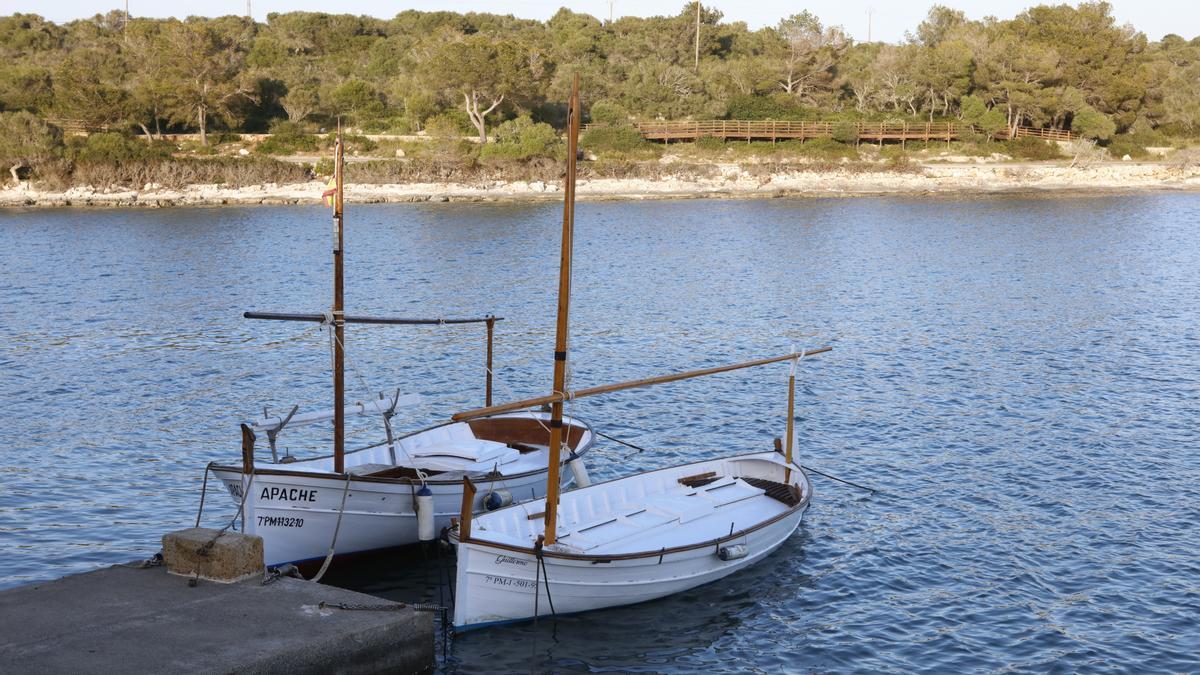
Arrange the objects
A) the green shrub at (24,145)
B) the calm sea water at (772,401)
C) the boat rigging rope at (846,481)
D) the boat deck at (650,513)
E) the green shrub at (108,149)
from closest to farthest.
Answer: the calm sea water at (772,401) < the boat deck at (650,513) < the boat rigging rope at (846,481) < the green shrub at (24,145) < the green shrub at (108,149)

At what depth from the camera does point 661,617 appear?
712 inches

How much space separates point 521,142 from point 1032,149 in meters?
49.6

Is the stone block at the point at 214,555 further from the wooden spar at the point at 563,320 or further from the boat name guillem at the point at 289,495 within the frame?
the wooden spar at the point at 563,320

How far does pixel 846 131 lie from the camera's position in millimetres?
113812

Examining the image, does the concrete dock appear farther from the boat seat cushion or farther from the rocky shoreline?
the rocky shoreline

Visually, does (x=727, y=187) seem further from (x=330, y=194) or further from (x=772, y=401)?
(x=330, y=194)

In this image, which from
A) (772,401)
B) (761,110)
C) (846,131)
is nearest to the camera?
(772,401)

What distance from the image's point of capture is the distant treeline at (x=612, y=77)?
350 ft

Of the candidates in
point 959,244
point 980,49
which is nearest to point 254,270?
point 959,244

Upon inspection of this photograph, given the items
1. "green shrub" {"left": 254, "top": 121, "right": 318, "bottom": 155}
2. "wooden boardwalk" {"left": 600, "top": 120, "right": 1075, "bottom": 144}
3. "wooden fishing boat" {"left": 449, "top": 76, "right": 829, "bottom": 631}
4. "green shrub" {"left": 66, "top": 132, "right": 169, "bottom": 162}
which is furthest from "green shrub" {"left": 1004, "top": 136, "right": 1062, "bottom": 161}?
"wooden fishing boat" {"left": 449, "top": 76, "right": 829, "bottom": 631}

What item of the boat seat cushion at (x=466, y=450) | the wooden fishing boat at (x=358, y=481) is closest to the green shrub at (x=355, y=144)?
the boat seat cushion at (x=466, y=450)

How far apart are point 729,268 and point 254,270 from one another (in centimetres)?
2401

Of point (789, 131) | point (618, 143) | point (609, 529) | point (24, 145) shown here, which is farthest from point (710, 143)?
point (609, 529)

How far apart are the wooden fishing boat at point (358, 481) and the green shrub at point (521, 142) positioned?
82656mm
